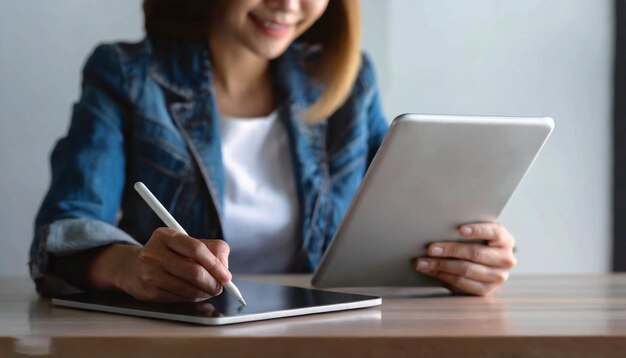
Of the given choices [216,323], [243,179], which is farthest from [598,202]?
[216,323]

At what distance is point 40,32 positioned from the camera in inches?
94.6

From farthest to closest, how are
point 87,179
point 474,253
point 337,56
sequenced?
point 337,56, point 87,179, point 474,253

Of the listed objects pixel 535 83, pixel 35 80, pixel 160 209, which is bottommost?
pixel 535 83

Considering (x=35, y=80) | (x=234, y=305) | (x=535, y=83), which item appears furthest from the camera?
(x=535, y=83)

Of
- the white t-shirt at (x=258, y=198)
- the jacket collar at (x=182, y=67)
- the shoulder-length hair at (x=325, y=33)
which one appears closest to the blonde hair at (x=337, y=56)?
the shoulder-length hair at (x=325, y=33)

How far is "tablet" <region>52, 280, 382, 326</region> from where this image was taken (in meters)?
0.73

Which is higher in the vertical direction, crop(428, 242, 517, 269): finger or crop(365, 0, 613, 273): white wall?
crop(428, 242, 517, 269): finger

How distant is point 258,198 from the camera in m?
1.58

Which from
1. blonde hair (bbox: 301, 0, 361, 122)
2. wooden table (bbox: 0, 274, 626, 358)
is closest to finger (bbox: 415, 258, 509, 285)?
wooden table (bbox: 0, 274, 626, 358)

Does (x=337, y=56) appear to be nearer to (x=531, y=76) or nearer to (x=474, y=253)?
(x=474, y=253)

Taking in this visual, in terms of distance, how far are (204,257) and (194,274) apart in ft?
0.07

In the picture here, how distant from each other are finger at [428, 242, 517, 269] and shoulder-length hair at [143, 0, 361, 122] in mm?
620

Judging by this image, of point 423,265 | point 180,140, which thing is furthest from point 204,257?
point 180,140

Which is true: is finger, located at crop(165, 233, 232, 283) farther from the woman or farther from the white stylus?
the woman
